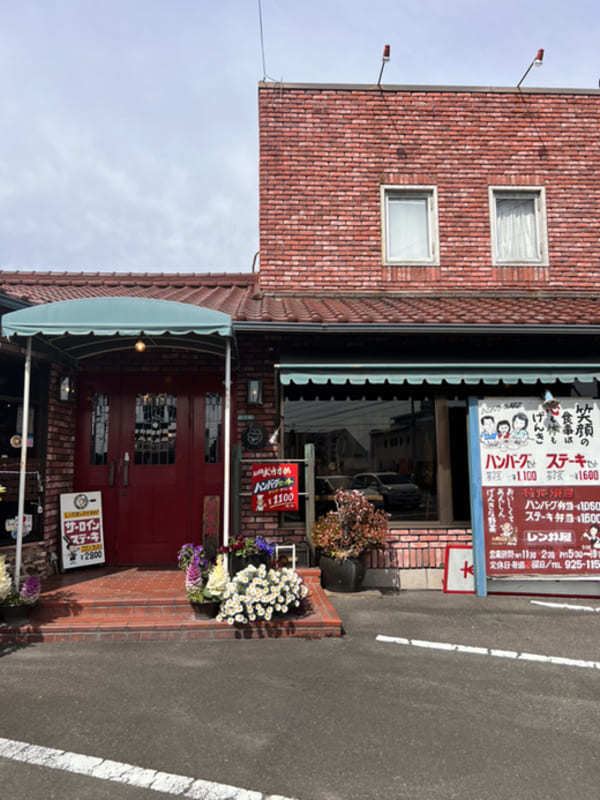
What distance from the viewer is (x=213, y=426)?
743 cm

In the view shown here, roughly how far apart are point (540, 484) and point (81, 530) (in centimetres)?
603

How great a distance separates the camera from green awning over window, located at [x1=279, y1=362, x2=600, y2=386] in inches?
252

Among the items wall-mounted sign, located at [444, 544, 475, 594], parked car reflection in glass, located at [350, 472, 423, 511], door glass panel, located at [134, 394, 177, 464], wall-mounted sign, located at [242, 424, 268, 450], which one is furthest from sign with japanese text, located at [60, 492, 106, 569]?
wall-mounted sign, located at [444, 544, 475, 594]

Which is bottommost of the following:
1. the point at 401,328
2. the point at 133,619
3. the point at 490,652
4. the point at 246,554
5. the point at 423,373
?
the point at 490,652

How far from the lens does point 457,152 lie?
363 inches

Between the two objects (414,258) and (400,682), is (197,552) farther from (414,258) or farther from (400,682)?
(414,258)

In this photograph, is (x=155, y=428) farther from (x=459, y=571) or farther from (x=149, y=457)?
Result: (x=459, y=571)

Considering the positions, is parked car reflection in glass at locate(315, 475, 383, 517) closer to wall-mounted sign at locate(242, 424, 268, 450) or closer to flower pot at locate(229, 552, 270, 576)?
wall-mounted sign at locate(242, 424, 268, 450)

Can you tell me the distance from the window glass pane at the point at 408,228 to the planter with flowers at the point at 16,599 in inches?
289

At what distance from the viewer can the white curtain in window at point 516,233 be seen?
9.24 m

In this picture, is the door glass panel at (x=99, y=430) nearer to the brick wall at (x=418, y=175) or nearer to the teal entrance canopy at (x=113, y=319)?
the teal entrance canopy at (x=113, y=319)

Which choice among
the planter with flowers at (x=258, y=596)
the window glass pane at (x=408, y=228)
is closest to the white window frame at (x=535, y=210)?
the window glass pane at (x=408, y=228)

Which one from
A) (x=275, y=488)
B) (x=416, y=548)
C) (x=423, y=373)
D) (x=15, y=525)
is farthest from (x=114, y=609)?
(x=423, y=373)

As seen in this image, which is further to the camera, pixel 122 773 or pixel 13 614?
pixel 13 614
